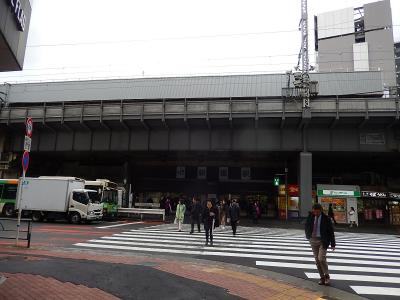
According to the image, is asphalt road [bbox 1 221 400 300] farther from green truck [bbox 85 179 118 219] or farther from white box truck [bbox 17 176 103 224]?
green truck [bbox 85 179 118 219]

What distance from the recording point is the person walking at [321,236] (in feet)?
27.3

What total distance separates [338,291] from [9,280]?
22.1 ft

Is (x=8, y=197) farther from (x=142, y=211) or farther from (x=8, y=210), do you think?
(x=142, y=211)

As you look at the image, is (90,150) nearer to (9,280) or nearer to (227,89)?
(227,89)

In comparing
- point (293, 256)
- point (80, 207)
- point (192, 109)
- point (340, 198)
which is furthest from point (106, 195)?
point (340, 198)

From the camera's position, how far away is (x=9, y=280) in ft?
23.7

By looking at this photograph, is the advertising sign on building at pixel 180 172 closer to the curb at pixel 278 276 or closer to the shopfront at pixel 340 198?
the shopfront at pixel 340 198

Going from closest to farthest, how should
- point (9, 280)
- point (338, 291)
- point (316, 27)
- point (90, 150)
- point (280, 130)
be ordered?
point (9, 280), point (338, 291), point (280, 130), point (90, 150), point (316, 27)

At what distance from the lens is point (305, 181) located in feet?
97.2

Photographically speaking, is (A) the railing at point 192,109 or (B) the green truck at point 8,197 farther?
(B) the green truck at point 8,197

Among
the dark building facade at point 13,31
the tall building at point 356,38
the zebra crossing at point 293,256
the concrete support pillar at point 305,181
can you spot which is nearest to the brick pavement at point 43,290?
the dark building facade at point 13,31

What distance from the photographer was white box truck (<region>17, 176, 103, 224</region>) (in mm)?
23344

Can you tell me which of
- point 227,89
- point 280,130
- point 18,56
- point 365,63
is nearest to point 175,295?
point 18,56

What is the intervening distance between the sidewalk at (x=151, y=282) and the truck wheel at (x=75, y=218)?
12.9 metres
